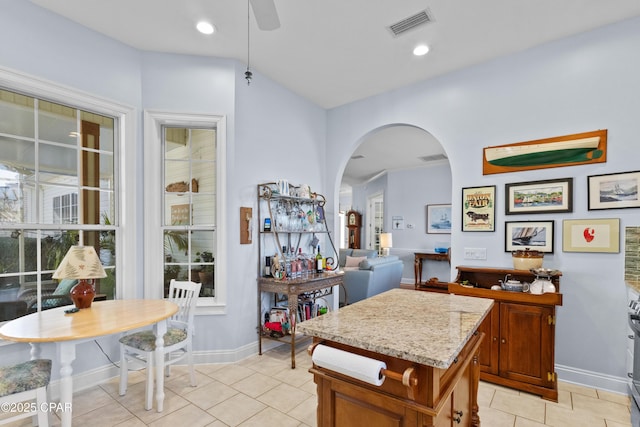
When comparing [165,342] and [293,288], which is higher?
[293,288]

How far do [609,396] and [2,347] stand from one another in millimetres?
4798

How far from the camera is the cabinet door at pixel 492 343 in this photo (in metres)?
2.79

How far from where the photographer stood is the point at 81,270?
235 cm

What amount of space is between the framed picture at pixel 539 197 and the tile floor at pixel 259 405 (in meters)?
1.61

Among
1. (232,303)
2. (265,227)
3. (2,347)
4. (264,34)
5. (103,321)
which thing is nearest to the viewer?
(103,321)

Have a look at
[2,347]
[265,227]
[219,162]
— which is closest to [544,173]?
[265,227]

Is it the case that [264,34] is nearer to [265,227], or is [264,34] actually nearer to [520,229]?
[265,227]

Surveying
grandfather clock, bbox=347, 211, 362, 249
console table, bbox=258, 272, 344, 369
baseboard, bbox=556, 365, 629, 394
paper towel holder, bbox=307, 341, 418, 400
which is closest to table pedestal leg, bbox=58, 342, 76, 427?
console table, bbox=258, 272, 344, 369

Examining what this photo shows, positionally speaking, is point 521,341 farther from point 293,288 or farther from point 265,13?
point 265,13

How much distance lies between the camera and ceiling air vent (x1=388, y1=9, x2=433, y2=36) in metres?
2.63

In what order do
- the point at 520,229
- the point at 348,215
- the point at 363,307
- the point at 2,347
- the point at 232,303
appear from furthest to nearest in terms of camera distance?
the point at 348,215 < the point at 232,303 < the point at 520,229 < the point at 2,347 < the point at 363,307

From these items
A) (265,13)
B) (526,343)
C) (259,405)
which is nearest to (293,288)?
(259,405)

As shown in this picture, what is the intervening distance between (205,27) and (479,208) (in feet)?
10.5

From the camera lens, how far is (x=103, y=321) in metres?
2.17
